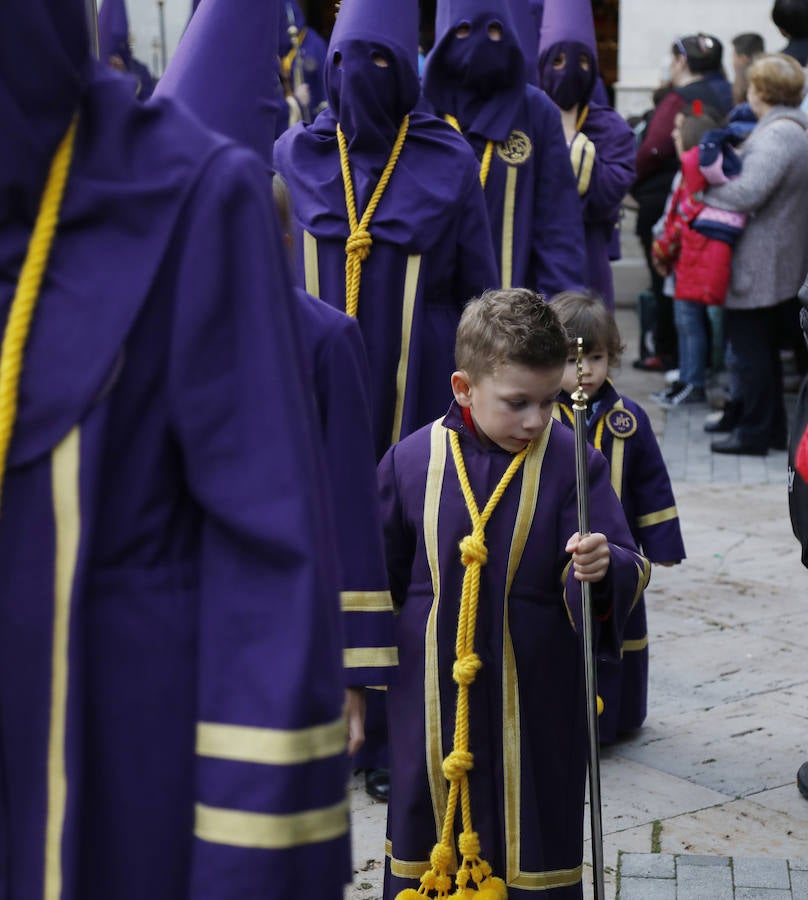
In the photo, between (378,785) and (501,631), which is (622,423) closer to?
(378,785)

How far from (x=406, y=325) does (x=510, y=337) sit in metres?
1.45

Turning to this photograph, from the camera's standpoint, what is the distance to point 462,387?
3.36 m

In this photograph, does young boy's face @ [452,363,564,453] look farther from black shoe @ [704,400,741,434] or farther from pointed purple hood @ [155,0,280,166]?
black shoe @ [704,400,741,434]

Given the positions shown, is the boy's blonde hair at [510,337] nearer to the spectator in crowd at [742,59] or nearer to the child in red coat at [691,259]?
the child in red coat at [691,259]

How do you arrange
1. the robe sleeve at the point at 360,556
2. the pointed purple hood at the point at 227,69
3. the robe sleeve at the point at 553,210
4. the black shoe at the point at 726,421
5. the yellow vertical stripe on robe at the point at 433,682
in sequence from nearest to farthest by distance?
the pointed purple hood at the point at 227,69, the robe sleeve at the point at 360,556, the yellow vertical stripe on robe at the point at 433,682, the robe sleeve at the point at 553,210, the black shoe at the point at 726,421

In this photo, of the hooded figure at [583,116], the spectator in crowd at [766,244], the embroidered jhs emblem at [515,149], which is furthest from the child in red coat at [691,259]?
the embroidered jhs emblem at [515,149]

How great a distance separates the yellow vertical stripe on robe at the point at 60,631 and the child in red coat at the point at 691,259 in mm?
7440

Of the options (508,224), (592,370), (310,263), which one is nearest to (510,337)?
(592,370)

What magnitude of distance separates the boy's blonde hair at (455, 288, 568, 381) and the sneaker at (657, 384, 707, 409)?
717 centimetres

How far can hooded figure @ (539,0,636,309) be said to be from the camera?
7680mm

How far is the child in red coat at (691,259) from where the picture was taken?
891cm

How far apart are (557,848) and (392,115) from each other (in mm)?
2359

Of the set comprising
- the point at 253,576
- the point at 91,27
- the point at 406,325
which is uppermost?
the point at 91,27

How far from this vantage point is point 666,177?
10.8m
